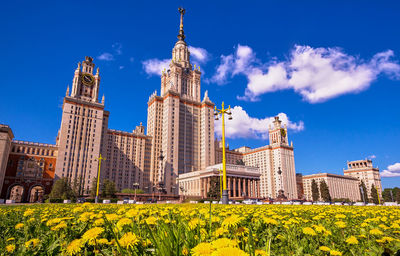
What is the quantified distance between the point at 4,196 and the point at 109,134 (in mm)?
49074

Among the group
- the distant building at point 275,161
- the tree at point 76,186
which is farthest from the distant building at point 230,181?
the tree at point 76,186

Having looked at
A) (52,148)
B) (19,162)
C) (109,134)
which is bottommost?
(19,162)

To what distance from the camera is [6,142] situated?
68.2 meters

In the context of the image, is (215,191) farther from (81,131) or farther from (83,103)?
(83,103)

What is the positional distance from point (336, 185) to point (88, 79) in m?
167

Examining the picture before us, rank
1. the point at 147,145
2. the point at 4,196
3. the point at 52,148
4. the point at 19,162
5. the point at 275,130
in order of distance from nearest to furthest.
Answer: the point at 4,196 < the point at 19,162 < the point at 52,148 < the point at 147,145 < the point at 275,130

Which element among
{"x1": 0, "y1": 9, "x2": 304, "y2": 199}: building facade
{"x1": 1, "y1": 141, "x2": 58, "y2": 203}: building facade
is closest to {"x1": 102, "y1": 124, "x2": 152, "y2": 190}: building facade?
{"x1": 0, "y1": 9, "x2": 304, "y2": 199}: building facade

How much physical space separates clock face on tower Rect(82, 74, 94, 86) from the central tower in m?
30.8

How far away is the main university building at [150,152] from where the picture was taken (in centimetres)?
8556

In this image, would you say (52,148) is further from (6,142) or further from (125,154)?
(125,154)

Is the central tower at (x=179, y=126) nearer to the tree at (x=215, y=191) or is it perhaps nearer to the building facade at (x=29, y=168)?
the tree at (x=215, y=191)

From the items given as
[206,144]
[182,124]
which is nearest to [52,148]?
[182,124]

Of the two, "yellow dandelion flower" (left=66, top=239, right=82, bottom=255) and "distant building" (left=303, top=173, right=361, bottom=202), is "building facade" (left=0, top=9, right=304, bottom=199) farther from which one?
"yellow dandelion flower" (left=66, top=239, right=82, bottom=255)

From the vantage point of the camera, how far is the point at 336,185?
161m
